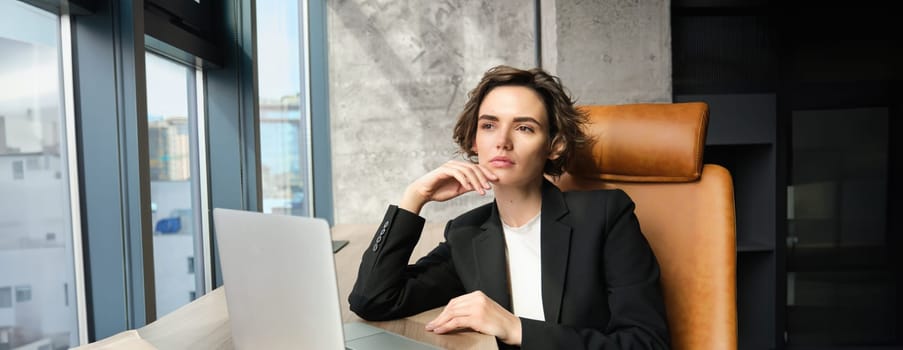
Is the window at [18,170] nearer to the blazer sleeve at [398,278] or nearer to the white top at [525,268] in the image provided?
the blazer sleeve at [398,278]

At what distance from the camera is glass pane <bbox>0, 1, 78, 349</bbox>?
114 cm

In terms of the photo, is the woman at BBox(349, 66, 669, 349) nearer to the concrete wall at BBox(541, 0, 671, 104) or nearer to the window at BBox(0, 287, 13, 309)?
the window at BBox(0, 287, 13, 309)

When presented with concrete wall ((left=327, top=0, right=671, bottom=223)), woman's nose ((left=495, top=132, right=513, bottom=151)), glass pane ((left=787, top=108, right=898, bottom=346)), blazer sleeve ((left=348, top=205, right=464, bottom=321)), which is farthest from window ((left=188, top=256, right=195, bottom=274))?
glass pane ((left=787, top=108, right=898, bottom=346))

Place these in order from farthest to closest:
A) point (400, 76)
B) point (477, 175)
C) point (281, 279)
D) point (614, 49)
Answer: point (400, 76)
point (614, 49)
point (477, 175)
point (281, 279)

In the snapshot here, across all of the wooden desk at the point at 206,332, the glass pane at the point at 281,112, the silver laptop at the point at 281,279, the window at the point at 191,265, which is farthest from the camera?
the glass pane at the point at 281,112

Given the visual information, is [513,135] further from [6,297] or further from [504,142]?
[6,297]

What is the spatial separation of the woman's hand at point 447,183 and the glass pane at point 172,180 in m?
0.80

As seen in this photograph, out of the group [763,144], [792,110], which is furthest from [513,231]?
[792,110]

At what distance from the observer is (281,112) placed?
2.79 metres

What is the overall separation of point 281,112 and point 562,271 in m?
1.91

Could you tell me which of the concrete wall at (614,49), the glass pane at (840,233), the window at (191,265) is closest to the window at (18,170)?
the window at (191,265)

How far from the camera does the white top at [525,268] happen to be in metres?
1.34

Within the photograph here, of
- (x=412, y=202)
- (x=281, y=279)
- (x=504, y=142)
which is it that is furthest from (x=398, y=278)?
(x=281, y=279)

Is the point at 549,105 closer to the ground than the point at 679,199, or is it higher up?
higher up
